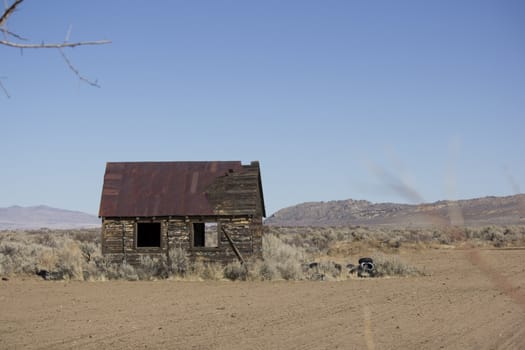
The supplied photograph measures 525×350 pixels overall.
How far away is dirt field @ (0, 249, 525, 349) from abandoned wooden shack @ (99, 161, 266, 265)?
189cm

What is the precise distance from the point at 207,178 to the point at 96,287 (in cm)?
635

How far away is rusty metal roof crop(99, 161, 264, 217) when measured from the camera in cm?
2381

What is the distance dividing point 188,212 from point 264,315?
985 cm

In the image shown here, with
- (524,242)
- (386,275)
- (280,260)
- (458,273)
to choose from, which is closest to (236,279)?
(280,260)

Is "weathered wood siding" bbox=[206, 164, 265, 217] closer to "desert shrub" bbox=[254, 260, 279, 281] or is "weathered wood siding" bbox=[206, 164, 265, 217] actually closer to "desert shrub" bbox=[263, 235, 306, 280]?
"desert shrub" bbox=[254, 260, 279, 281]

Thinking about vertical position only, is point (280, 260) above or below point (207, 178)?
below

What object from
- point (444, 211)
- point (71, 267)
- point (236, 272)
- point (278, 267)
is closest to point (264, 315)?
point (236, 272)

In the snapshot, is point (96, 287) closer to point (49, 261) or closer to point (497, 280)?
point (49, 261)

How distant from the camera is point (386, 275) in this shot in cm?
2442

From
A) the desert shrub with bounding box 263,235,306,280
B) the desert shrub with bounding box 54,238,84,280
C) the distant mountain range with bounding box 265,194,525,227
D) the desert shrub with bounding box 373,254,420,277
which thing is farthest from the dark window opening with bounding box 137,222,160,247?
the distant mountain range with bounding box 265,194,525,227

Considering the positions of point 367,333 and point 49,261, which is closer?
point 367,333

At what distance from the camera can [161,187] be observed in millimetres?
24984

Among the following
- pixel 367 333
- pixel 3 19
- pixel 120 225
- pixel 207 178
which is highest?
pixel 207 178

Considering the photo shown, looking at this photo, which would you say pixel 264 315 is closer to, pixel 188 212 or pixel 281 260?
pixel 188 212
